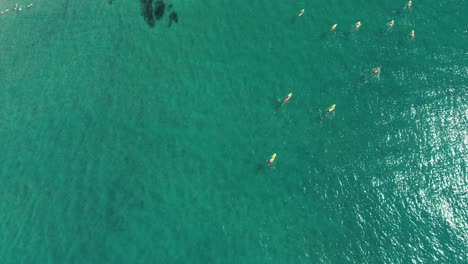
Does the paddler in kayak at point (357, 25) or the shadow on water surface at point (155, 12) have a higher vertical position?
the shadow on water surface at point (155, 12)

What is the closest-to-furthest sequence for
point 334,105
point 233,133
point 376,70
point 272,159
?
point 272,159, point 233,133, point 334,105, point 376,70

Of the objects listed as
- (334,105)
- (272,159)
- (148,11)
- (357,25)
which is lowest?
(272,159)

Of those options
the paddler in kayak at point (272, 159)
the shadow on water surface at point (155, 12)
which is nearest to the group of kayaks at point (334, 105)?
the paddler in kayak at point (272, 159)

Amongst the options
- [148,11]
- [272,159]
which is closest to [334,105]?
[272,159]

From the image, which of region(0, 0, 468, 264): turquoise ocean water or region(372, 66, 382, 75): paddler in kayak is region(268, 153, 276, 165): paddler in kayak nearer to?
region(0, 0, 468, 264): turquoise ocean water

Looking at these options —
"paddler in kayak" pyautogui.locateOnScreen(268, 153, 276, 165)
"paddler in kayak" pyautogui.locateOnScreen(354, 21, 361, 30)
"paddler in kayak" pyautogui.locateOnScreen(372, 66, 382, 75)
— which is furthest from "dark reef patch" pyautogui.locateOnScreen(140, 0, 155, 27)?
"paddler in kayak" pyautogui.locateOnScreen(372, 66, 382, 75)

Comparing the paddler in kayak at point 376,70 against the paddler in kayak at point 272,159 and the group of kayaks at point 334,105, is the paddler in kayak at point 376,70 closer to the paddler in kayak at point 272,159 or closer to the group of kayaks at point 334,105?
the group of kayaks at point 334,105

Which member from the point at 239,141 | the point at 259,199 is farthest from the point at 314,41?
the point at 259,199

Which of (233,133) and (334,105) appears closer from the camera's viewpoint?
(233,133)

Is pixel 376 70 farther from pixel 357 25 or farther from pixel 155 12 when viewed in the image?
pixel 155 12
